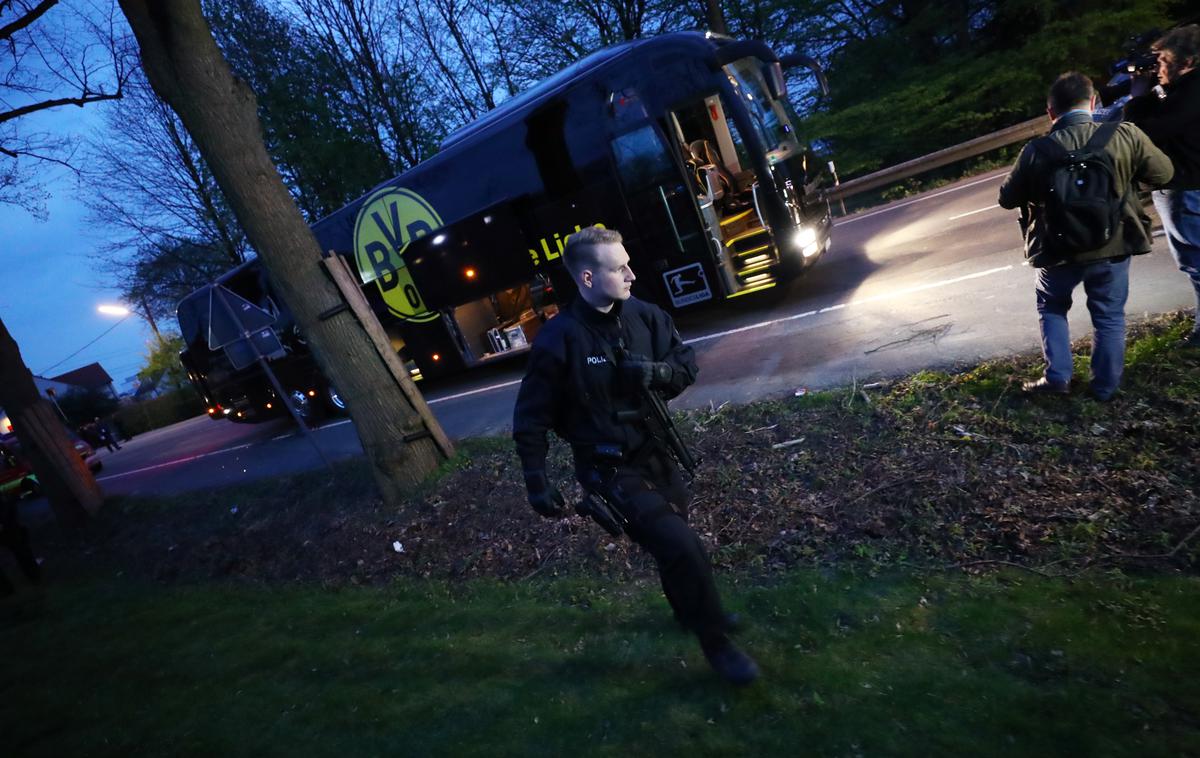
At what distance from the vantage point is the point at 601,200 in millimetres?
8609

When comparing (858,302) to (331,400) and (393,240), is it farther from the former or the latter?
(331,400)

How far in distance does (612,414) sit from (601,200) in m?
6.59

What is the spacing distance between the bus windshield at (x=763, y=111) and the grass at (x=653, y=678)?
257 inches

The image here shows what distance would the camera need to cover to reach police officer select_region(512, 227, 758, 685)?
253 cm

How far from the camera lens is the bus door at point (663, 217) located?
8047 mm

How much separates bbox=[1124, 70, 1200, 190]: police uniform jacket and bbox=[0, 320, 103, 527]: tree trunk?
14077mm

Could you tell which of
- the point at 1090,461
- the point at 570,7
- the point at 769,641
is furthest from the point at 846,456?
the point at 570,7

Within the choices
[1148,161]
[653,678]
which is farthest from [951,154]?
[653,678]

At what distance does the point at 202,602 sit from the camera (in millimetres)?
5707

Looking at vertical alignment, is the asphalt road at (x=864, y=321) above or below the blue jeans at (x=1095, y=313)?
below

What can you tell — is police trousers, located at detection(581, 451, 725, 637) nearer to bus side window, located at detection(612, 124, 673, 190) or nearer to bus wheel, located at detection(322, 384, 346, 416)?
bus side window, located at detection(612, 124, 673, 190)

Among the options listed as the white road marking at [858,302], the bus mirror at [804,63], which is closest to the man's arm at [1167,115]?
the white road marking at [858,302]

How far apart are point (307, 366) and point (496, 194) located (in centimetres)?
606

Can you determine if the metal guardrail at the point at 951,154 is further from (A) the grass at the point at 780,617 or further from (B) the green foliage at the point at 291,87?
(B) the green foliage at the point at 291,87
